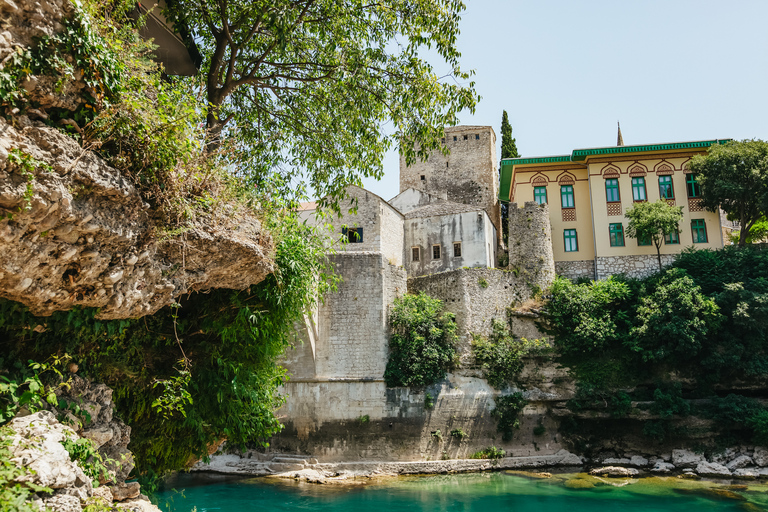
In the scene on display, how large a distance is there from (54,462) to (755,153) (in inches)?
943

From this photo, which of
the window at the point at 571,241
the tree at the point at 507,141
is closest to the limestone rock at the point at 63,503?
the window at the point at 571,241

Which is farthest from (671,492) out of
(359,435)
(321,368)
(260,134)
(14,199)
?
(14,199)

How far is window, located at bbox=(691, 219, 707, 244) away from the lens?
22.6m

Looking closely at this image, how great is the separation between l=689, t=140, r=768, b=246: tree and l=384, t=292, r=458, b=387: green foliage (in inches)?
469

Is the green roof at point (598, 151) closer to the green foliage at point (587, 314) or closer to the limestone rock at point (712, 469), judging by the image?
Result: the green foliage at point (587, 314)

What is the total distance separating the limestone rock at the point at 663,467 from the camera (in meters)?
17.5

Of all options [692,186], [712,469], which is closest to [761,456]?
[712,469]

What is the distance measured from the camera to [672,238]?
22.8m

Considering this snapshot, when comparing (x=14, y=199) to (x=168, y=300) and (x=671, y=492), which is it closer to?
(x=168, y=300)

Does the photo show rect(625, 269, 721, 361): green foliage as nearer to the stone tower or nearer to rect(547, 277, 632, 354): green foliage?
rect(547, 277, 632, 354): green foliage

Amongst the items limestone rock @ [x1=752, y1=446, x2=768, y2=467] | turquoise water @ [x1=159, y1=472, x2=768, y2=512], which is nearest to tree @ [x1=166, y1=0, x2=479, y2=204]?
turquoise water @ [x1=159, y1=472, x2=768, y2=512]

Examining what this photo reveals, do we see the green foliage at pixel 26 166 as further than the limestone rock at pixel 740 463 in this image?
No

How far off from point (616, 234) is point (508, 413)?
31.5 feet

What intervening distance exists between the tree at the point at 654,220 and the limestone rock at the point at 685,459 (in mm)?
7652
